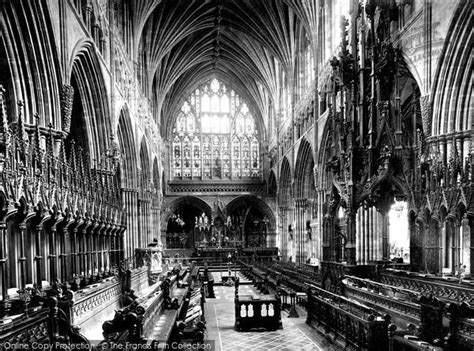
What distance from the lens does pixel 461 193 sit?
10.7 metres

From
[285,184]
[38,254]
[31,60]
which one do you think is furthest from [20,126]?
[285,184]

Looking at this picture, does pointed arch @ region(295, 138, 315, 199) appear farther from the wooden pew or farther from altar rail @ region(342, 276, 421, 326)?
the wooden pew

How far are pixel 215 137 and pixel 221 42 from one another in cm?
916

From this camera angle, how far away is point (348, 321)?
7.37 meters

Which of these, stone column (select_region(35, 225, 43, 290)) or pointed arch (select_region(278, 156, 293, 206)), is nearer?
stone column (select_region(35, 225, 43, 290))

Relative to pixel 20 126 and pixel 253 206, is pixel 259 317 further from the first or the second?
pixel 253 206

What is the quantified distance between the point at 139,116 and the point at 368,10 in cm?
1634

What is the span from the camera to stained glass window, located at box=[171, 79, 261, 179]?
135 ft

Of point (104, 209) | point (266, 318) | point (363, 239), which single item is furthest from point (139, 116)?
point (266, 318)

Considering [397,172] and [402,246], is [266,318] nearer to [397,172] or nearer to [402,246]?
[397,172]

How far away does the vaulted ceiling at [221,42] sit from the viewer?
28938 millimetres

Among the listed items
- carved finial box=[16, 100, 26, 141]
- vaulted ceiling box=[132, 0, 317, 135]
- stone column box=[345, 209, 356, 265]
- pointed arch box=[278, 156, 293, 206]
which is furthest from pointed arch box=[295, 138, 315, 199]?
carved finial box=[16, 100, 26, 141]

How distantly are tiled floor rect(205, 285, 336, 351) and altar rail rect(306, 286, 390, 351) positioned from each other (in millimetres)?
288

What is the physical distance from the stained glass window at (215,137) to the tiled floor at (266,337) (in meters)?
30.2
